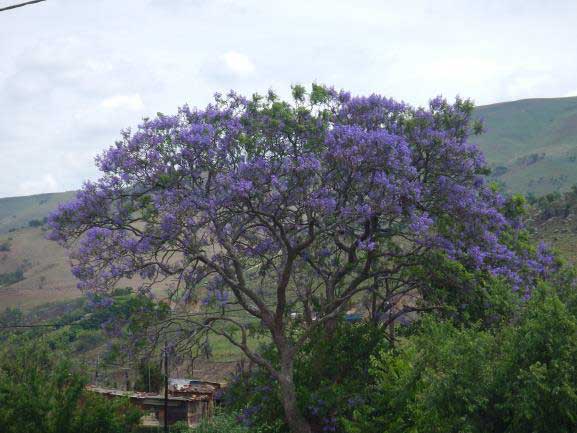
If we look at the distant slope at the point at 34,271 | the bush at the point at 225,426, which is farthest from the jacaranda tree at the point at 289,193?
the distant slope at the point at 34,271

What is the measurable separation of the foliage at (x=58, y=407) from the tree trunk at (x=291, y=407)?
3939mm

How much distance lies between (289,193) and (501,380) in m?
7.59

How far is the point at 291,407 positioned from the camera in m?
16.1

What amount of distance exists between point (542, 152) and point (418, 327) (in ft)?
442

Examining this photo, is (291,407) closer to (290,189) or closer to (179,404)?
(290,189)

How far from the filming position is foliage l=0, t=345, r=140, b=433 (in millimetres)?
16016

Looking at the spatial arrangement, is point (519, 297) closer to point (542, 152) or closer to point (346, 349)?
point (346, 349)

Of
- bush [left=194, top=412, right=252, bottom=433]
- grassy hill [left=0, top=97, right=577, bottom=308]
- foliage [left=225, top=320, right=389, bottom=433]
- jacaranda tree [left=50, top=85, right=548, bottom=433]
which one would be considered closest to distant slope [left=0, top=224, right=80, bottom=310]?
grassy hill [left=0, top=97, right=577, bottom=308]

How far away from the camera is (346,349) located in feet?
57.3

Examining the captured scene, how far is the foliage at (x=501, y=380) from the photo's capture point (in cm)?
959

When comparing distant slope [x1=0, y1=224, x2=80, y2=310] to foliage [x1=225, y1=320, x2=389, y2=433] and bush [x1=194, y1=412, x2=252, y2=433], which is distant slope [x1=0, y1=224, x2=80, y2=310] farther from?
foliage [x1=225, y1=320, x2=389, y2=433]

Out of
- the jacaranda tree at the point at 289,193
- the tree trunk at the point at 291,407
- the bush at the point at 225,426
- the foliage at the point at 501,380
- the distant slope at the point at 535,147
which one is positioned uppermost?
the distant slope at the point at 535,147

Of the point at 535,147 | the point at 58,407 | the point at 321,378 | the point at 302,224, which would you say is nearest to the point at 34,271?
the point at 58,407

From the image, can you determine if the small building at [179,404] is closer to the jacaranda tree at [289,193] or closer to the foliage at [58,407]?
the foliage at [58,407]
